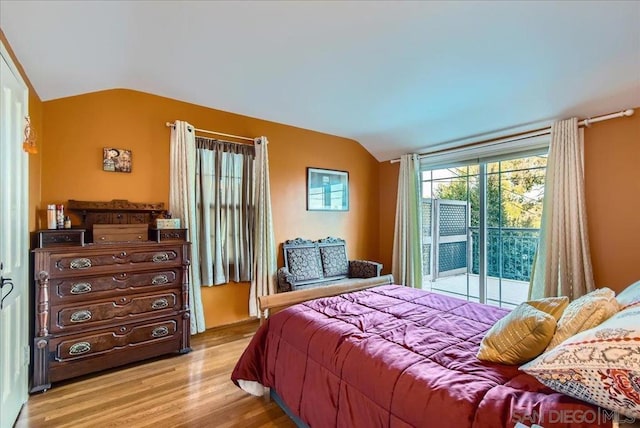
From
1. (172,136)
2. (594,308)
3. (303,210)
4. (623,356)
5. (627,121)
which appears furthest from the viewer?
(303,210)

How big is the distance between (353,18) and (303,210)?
105 inches

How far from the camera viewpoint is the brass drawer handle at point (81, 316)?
7.95 feet

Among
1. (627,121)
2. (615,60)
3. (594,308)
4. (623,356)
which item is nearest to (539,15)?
(615,60)

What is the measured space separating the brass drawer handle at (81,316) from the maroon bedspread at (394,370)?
1.38m

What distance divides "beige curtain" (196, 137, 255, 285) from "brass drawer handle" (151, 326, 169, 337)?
0.73 m

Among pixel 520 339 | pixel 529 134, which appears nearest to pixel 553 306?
pixel 520 339

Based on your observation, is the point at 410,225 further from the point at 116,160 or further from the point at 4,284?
the point at 4,284

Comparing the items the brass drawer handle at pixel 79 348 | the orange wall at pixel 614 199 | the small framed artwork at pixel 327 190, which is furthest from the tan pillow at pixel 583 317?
the small framed artwork at pixel 327 190

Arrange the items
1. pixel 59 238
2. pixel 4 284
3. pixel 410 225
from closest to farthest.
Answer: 1. pixel 4 284
2. pixel 59 238
3. pixel 410 225

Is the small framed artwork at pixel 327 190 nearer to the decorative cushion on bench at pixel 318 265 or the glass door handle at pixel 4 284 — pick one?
the decorative cushion on bench at pixel 318 265

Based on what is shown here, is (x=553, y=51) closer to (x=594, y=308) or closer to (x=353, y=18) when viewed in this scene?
(x=353, y=18)

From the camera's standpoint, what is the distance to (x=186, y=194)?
3.27m

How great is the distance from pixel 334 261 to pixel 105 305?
273 cm

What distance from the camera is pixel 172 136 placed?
3.31 metres
